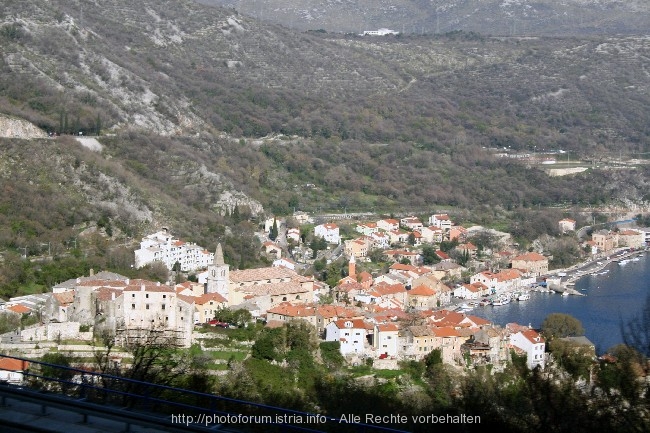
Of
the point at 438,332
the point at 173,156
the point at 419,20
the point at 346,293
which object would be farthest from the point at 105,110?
the point at 419,20

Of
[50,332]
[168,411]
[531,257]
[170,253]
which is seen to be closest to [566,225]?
[531,257]

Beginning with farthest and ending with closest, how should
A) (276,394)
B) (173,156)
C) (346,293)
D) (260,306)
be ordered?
(173,156) < (346,293) < (260,306) < (276,394)

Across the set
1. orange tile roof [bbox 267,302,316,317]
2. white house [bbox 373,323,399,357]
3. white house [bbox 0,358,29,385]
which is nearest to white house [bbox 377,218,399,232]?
orange tile roof [bbox 267,302,316,317]

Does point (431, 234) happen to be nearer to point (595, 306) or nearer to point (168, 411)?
point (595, 306)

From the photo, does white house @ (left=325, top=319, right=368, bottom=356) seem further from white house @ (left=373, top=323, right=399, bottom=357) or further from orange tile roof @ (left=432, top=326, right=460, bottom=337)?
orange tile roof @ (left=432, top=326, right=460, bottom=337)

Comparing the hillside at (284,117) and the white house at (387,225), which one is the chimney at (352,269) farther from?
the white house at (387,225)

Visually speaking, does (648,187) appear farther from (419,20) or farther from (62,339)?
(419,20)
